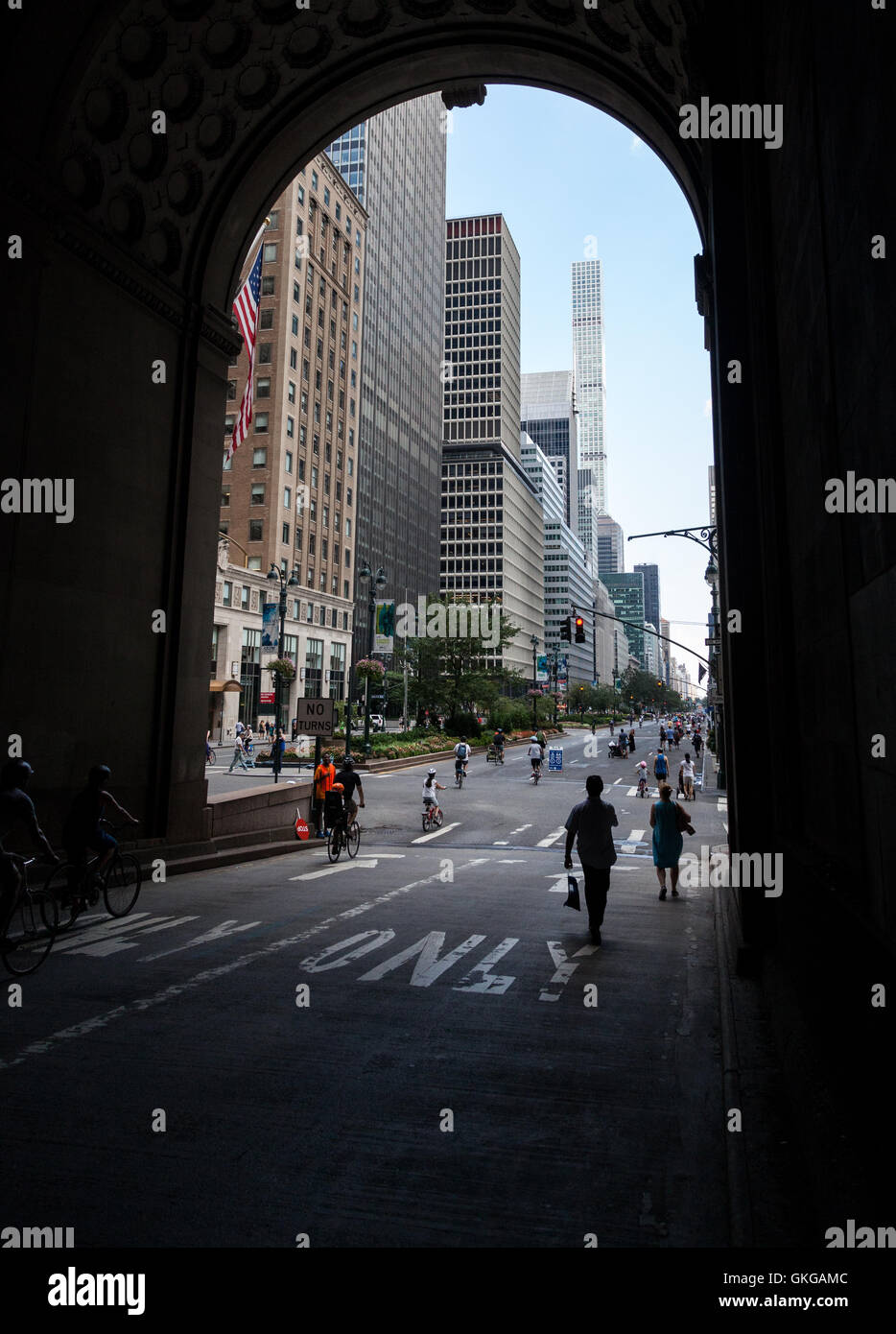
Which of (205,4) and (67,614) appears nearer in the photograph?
(67,614)

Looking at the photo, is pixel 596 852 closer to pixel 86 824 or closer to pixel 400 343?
pixel 86 824

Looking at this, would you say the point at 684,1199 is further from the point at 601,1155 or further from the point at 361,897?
the point at 361,897

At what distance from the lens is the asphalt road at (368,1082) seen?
388cm

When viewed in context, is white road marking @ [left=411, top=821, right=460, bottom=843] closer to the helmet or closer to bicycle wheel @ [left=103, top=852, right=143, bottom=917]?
bicycle wheel @ [left=103, top=852, right=143, bottom=917]

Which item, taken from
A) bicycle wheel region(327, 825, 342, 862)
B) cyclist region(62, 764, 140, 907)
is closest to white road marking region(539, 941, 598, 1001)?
cyclist region(62, 764, 140, 907)

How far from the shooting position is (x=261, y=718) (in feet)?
212

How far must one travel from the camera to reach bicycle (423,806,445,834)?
921 inches

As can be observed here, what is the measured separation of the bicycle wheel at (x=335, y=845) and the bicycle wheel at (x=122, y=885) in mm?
6071

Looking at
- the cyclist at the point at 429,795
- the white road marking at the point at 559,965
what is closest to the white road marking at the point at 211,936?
the white road marking at the point at 559,965

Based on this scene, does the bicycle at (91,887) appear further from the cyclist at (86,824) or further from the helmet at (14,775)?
the helmet at (14,775)

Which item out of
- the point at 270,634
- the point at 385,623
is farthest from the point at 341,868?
the point at 270,634

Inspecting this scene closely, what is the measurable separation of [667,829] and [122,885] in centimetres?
832

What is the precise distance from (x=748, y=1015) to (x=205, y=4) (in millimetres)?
16500
